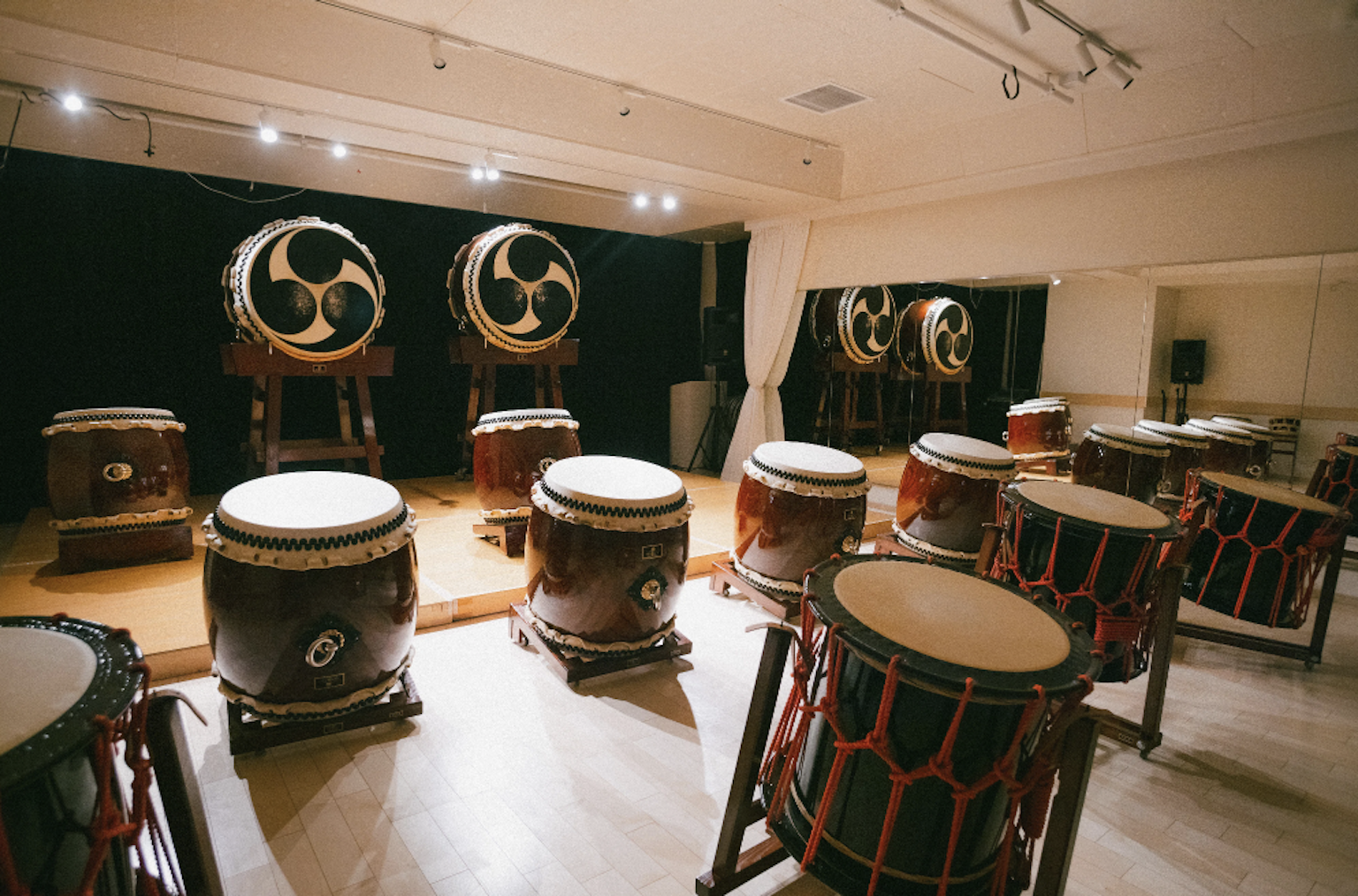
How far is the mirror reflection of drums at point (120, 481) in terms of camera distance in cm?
292

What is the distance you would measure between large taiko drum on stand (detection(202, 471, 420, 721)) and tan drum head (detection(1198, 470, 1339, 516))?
2.99 meters

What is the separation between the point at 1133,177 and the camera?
12.5 feet

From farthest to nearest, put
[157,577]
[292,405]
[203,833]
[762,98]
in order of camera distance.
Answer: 1. [292,405]
2. [762,98]
3. [157,577]
4. [203,833]

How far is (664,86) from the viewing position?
366 cm

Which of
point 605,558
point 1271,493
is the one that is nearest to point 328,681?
point 605,558

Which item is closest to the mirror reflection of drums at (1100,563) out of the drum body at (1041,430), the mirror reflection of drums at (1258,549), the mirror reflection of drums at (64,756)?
the mirror reflection of drums at (1258,549)

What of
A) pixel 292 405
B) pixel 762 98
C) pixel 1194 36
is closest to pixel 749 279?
pixel 762 98

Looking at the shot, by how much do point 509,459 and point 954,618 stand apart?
8.45ft

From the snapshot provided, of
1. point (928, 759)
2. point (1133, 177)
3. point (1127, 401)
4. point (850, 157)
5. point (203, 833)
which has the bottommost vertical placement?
point (203, 833)

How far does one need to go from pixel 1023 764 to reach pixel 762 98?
11.7 feet

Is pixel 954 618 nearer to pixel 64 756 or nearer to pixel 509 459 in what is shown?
pixel 64 756

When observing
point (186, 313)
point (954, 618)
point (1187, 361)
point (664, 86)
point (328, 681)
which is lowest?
point (328, 681)

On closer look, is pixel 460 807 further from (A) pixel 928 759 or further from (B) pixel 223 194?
(B) pixel 223 194

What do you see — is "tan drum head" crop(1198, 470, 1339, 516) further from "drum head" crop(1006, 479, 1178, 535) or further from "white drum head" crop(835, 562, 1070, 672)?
"white drum head" crop(835, 562, 1070, 672)
